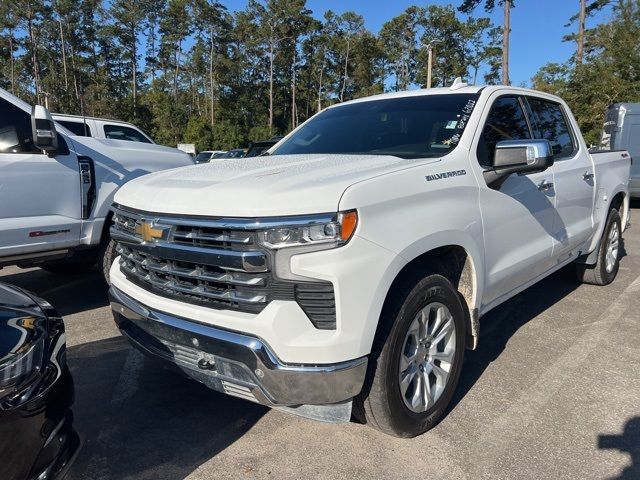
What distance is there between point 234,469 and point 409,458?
2.89 feet

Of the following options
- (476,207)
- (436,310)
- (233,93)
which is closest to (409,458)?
(436,310)

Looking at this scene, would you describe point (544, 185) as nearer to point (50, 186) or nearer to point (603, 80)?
point (50, 186)

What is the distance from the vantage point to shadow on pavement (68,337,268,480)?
262cm

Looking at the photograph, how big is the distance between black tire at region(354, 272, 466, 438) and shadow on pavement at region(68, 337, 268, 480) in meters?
0.85

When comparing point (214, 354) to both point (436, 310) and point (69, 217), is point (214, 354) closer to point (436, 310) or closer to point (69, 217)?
point (436, 310)

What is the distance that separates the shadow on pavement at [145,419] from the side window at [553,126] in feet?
10.2

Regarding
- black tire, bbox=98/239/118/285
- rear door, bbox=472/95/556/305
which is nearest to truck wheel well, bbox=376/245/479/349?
rear door, bbox=472/95/556/305

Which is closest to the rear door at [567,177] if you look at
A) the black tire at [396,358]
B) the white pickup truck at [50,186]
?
the black tire at [396,358]

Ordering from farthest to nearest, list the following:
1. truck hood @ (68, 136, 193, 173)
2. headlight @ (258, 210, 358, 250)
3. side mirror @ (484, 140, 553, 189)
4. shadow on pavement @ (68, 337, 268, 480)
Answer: truck hood @ (68, 136, 193, 173) < side mirror @ (484, 140, 553, 189) < shadow on pavement @ (68, 337, 268, 480) < headlight @ (258, 210, 358, 250)

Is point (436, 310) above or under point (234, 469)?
above

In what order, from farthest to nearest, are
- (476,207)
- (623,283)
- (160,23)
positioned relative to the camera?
(160,23)
(623,283)
(476,207)

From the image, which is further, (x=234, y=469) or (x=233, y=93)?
(x=233, y=93)

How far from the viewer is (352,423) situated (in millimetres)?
Result: 2977

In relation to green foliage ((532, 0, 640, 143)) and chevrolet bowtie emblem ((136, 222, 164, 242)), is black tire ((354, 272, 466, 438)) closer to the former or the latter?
chevrolet bowtie emblem ((136, 222, 164, 242))
